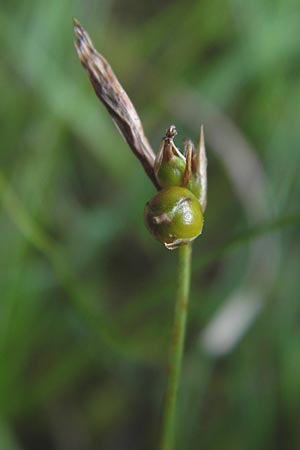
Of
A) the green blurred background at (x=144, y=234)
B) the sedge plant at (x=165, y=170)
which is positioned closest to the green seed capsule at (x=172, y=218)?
the sedge plant at (x=165, y=170)

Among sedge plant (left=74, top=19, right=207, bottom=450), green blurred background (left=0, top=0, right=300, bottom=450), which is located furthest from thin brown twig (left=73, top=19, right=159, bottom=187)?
green blurred background (left=0, top=0, right=300, bottom=450)

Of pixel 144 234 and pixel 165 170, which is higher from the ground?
pixel 165 170

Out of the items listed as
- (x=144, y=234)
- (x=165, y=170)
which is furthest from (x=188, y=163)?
(x=144, y=234)

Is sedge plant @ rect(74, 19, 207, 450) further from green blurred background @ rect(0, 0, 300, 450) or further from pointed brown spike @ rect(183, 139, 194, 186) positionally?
green blurred background @ rect(0, 0, 300, 450)

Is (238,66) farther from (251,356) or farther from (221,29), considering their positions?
(251,356)

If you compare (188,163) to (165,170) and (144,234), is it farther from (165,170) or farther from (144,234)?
(144,234)

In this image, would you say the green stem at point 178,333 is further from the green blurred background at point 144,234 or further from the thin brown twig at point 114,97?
the green blurred background at point 144,234

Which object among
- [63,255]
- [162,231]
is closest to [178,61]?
[63,255]
